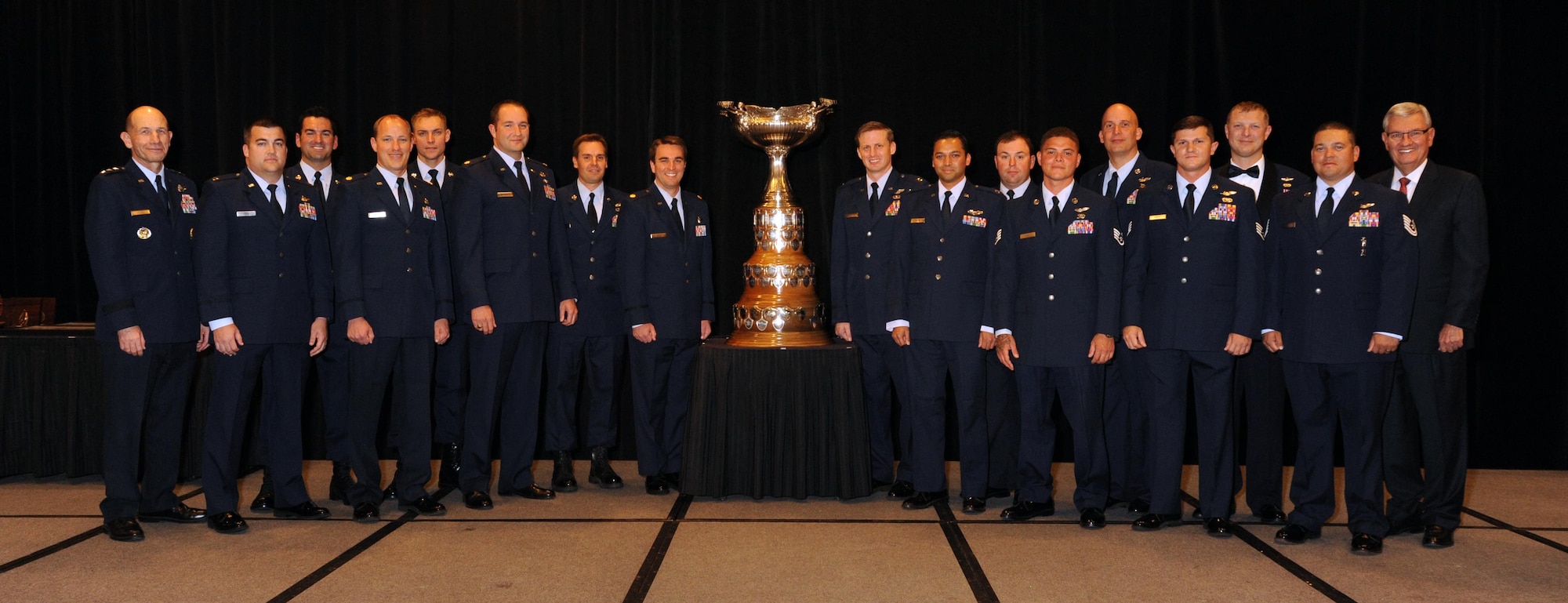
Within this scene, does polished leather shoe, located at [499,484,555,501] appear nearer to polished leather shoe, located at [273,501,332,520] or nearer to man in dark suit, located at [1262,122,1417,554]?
polished leather shoe, located at [273,501,332,520]

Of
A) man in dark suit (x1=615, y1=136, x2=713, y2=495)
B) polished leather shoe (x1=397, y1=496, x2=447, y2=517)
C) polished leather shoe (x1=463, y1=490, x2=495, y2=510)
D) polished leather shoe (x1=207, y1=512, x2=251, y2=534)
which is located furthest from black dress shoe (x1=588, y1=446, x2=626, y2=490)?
polished leather shoe (x1=207, y1=512, x2=251, y2=534)

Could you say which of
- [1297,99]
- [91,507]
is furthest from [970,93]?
[91,507]

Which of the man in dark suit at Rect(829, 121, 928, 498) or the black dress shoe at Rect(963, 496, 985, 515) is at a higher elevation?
the man in dark suit at Rect(829, 121, 928, 498)

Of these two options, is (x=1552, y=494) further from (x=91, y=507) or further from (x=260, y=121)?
(x=91, y=507)

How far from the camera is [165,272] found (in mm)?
3863

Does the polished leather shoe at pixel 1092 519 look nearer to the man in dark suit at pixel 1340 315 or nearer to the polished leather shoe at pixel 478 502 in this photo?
the man in dark suit at pixel 1340 315

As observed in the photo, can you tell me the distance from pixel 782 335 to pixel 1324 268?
2.02 metres

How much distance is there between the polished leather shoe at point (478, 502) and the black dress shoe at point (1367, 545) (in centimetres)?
309

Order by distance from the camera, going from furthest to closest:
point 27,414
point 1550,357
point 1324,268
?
point 1550,357 < point 27,414 < point 1324,268

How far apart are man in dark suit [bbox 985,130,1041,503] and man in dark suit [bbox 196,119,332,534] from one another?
257 centimetres

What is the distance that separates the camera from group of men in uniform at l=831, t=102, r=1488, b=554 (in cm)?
371

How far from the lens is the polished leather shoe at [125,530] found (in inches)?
149

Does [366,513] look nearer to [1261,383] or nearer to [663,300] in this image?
[663,300]

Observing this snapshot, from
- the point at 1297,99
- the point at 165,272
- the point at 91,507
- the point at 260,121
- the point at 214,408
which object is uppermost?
the point at 1297,99
